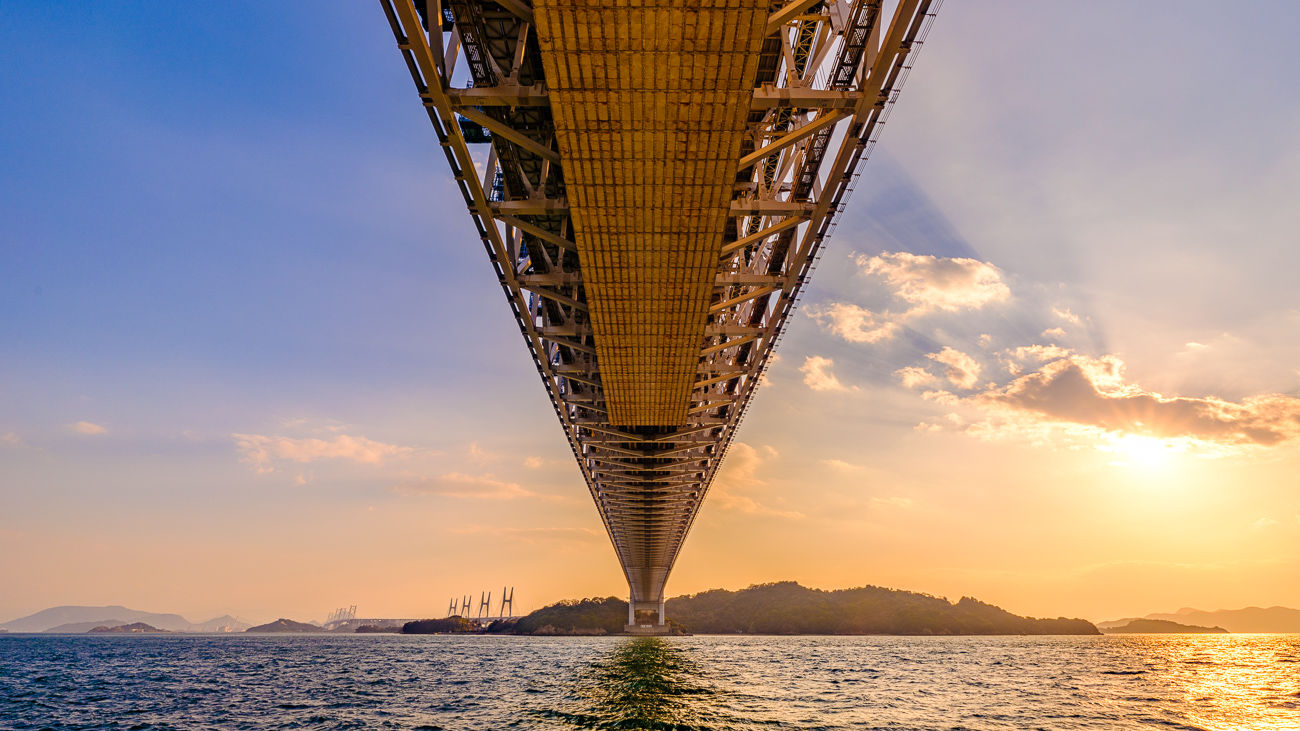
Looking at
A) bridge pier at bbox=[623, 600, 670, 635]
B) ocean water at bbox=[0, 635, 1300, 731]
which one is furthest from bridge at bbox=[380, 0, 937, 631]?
bridge pier at bbox=[623, 600, 670, 635]

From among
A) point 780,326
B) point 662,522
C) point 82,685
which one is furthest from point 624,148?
point 662,522

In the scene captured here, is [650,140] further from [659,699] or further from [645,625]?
[645,625]

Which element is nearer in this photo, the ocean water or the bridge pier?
the ocean water

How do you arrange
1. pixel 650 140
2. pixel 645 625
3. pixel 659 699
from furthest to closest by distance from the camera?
1. pixel 645 625
2. pixel 659 699
3. pixel 650 140

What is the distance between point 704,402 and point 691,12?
22357mm

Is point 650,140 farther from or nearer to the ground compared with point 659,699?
farther from the ground

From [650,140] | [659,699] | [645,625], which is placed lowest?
[645,625]

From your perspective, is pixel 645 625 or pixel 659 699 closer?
pixel 659 699

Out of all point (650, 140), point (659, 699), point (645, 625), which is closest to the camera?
point (650, 140)

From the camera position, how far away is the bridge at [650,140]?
1111 cm

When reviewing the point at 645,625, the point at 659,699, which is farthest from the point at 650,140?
the point at 645,625

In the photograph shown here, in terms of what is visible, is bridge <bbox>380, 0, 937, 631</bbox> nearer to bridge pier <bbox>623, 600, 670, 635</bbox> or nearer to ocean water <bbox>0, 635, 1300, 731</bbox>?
ocean water <bbox>0, 635, 1300, 731</bbox>

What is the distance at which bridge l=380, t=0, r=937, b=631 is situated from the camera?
1111 centimetres

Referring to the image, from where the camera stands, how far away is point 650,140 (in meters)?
12.9
